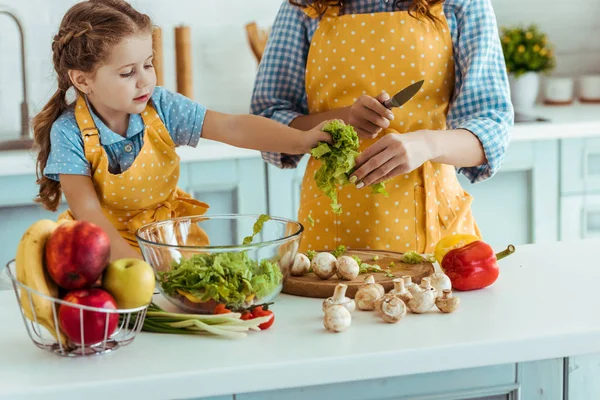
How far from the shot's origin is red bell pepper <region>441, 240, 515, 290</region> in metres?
1.47

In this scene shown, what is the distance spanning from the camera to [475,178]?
6.31ft

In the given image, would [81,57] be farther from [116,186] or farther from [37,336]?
[37,336]

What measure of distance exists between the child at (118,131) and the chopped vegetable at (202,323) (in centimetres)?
34

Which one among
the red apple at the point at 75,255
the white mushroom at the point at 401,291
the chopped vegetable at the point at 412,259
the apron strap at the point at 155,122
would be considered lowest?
the white mushroom at the point at 401,291

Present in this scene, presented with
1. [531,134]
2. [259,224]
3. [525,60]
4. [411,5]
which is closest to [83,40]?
[259,224]

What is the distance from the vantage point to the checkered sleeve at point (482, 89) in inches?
72.6

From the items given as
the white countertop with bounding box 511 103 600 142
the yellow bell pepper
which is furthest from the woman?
the white countertop with bounding box 511 103 600 142

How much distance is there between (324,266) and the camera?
4.91 ft

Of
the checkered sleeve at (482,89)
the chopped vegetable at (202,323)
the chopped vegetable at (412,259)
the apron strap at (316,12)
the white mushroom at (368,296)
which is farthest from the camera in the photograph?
the apron strap at (316,12)

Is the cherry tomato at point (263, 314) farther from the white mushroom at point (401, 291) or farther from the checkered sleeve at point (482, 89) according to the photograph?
the checkered sleeve at point (482, 89)

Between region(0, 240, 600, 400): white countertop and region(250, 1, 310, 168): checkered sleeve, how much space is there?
26.9 inches

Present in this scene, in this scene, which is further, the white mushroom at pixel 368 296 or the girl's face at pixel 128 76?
the girl's face at pixel 128 76

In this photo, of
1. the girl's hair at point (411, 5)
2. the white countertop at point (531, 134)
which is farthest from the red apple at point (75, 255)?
the white countertop at point (531, 134)

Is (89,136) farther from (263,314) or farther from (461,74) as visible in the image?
(461,74)
